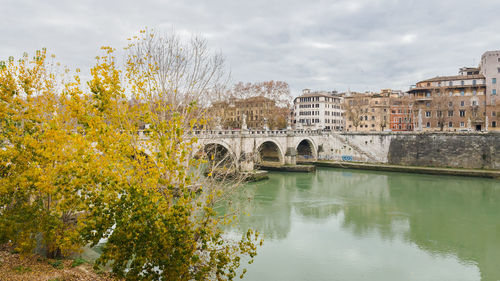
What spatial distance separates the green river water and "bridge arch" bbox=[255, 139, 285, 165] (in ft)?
22.8

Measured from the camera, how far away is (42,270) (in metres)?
6.25

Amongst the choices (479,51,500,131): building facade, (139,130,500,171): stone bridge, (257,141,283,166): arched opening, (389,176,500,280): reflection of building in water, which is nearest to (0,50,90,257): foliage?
(389,176,500,280): reflection of building in water

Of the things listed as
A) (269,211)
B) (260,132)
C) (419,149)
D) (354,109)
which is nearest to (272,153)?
(260,132)

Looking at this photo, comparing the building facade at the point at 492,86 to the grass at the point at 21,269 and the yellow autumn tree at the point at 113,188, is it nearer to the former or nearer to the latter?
the yellow autumn tree at the point at 113,188

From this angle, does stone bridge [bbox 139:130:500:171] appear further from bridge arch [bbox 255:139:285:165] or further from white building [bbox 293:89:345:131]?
white building [bbox 293:89:345:131]

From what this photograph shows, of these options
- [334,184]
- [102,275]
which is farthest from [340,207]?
[102,275]

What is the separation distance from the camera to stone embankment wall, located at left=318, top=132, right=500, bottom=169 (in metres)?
29.0

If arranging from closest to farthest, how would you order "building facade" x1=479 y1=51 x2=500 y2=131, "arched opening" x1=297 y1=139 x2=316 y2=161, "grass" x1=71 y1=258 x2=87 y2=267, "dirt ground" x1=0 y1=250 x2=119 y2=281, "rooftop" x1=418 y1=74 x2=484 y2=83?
"dirt ground" x1=0 y1=250 x2=119 y2=281 → "grass" x1=71 y1=258 x2=87 y2=267 → "arched opening" x1=297 y1=139 x2=316 y2=161 → "building facade" x1=479 y1=51 x2=500 y2=131 → "rooftop" x1=418 y1=74 x2=484 y2=83

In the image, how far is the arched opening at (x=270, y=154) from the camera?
30531mm

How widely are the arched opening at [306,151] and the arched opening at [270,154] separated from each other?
Result: 4369 millimetres

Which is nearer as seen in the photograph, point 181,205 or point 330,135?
point 181,205

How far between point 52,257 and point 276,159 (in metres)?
25.5

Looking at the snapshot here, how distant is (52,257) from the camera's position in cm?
724

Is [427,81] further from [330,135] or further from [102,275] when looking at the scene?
[102,275]
